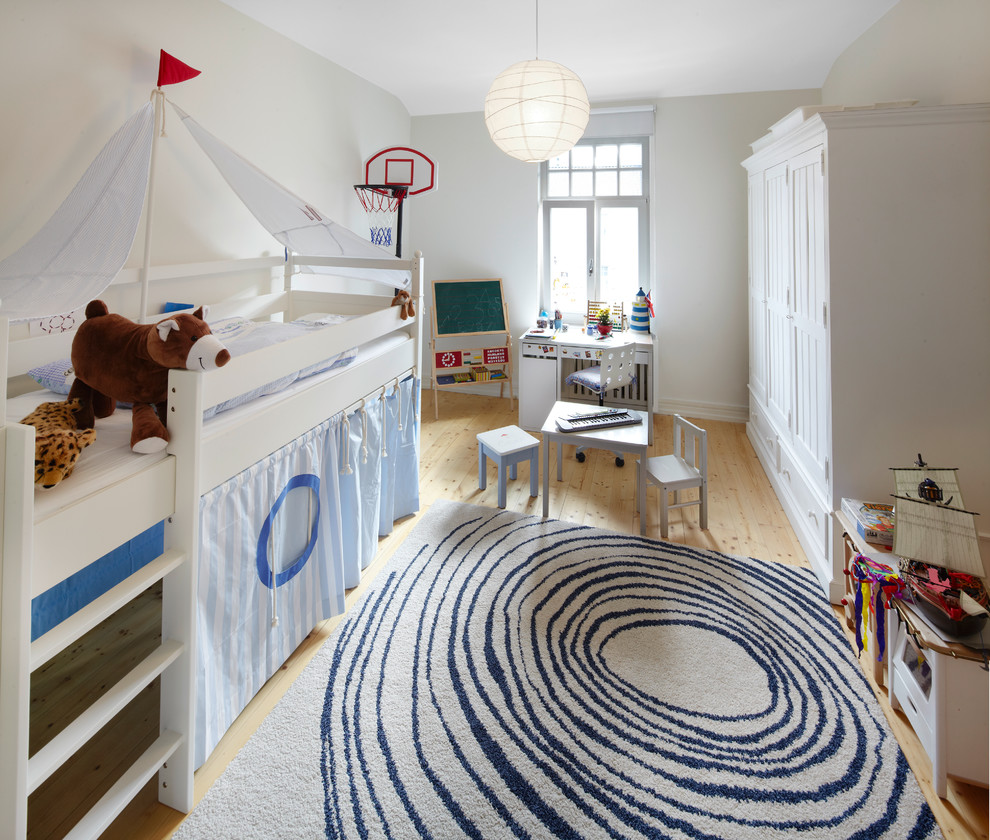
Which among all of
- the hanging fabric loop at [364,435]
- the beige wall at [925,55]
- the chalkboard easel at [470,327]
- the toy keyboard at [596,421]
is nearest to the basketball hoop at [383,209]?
the chalkboard easel at [470,327]

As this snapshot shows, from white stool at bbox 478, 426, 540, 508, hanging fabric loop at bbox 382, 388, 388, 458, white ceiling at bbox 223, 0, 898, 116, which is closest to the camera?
hanging fabric loop at bbox 382, 388, 388, 458

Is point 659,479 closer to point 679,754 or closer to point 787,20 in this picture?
point 679,754

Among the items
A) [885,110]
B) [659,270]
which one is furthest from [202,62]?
[659,270]

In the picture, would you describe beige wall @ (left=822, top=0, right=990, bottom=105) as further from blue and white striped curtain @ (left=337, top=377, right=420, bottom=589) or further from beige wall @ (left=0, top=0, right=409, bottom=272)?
beige wall @ (left=0, top=0, right=409, bottom=272)

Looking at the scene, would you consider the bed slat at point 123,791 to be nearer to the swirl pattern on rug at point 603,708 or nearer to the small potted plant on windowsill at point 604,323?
the swirl pattern on rug at point 603,708

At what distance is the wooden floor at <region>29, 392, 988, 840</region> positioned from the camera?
59.9 inches

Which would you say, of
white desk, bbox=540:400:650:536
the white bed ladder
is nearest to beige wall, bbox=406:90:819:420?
white desk, bbox=540:400:650:536

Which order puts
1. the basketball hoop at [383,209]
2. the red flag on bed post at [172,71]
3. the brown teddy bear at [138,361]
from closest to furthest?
the brown teddy bear at [138,361] → the red flag on bed post at [172,71] → the basketball hoop at [383,209]

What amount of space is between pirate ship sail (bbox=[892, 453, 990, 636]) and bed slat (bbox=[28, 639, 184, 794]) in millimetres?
1981

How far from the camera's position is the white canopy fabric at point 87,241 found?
4.80 ft

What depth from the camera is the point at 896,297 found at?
7.40 feet

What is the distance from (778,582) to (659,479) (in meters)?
0.67

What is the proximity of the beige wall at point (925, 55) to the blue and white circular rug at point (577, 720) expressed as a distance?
213 cm

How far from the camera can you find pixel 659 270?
4660mm
